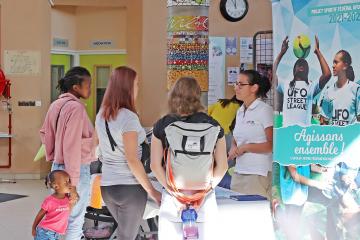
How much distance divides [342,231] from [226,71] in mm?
4406

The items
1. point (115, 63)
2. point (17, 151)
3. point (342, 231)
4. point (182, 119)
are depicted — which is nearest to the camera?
point (182, 119)

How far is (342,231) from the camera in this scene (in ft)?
11.5

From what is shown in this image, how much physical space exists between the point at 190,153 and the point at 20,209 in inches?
187

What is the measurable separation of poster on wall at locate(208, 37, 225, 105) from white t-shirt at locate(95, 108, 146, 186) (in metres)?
4.06

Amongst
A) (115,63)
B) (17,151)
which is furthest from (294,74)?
(115,63)

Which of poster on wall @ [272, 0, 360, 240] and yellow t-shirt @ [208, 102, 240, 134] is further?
yellow t-shirt @ [208, 102, 240, 134]

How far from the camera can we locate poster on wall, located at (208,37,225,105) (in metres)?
7.56

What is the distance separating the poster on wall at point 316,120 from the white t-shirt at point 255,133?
45 centimetres

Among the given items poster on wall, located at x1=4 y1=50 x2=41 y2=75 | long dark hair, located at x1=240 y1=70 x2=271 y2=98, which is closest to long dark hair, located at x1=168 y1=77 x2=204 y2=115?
long dark hair, located at x1=240 y1=70 x2=271 y2=98

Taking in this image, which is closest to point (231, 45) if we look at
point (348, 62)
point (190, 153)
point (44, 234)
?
point (348, 62)

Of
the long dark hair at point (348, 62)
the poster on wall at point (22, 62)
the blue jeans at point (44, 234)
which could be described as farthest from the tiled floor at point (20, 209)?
the long dark hair at point (348, 62)

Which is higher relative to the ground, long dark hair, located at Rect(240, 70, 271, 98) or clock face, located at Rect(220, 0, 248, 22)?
clock face, located at Rect(220, 0, 248, 22)

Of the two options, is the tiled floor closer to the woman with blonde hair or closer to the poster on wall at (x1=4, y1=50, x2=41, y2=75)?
the poster on wall at (x1=4, y1=50, x2=41, y2=75)

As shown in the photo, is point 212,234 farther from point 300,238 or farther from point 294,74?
point 294,74
